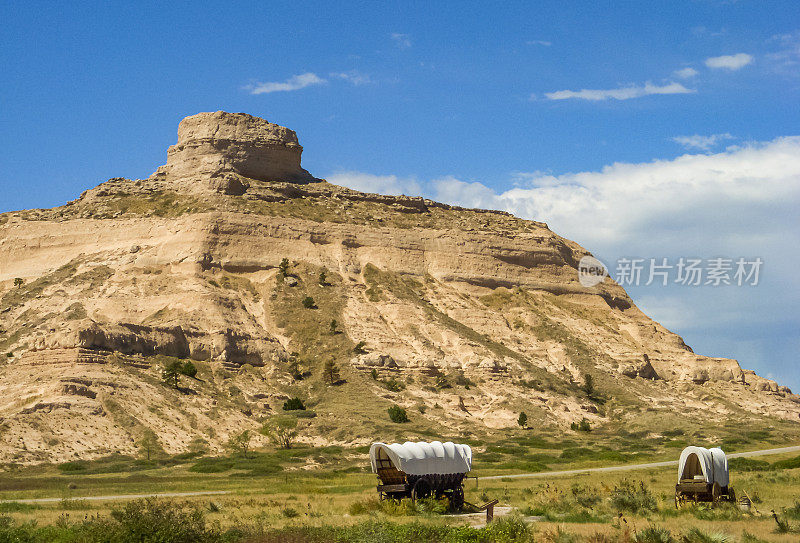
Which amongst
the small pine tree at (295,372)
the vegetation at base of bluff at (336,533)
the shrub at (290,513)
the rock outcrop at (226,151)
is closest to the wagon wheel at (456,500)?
the vegetation at base of bluff at (336,533)

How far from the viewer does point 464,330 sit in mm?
77875

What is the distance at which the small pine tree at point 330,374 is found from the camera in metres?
67.4

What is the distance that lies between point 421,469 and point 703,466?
759 cm

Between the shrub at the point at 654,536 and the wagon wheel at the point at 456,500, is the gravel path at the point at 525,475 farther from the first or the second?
the shrub at the point at 654,536

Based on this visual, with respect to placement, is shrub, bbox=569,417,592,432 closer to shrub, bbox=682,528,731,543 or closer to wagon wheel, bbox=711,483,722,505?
wagon wheel, bbox=711,483,722,505

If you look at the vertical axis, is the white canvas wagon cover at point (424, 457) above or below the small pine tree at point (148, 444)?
above

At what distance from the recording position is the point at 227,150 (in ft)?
296

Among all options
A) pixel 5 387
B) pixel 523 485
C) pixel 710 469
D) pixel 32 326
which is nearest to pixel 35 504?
pixel 523 485

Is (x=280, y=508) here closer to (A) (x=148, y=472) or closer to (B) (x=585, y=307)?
(A) (x=148, y=472)

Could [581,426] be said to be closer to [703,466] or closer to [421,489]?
[703,466]

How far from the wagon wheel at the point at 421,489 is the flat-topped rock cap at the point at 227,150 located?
209 feet

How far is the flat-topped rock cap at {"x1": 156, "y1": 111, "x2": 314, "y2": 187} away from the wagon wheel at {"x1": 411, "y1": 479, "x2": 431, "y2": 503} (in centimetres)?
6371

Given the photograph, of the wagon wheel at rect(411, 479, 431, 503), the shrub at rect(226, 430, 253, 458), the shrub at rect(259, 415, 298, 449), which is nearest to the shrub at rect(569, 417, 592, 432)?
the shrub at rect(259, 415, 298, 449)

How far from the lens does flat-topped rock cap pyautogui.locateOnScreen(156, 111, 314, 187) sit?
8931 centimetres
